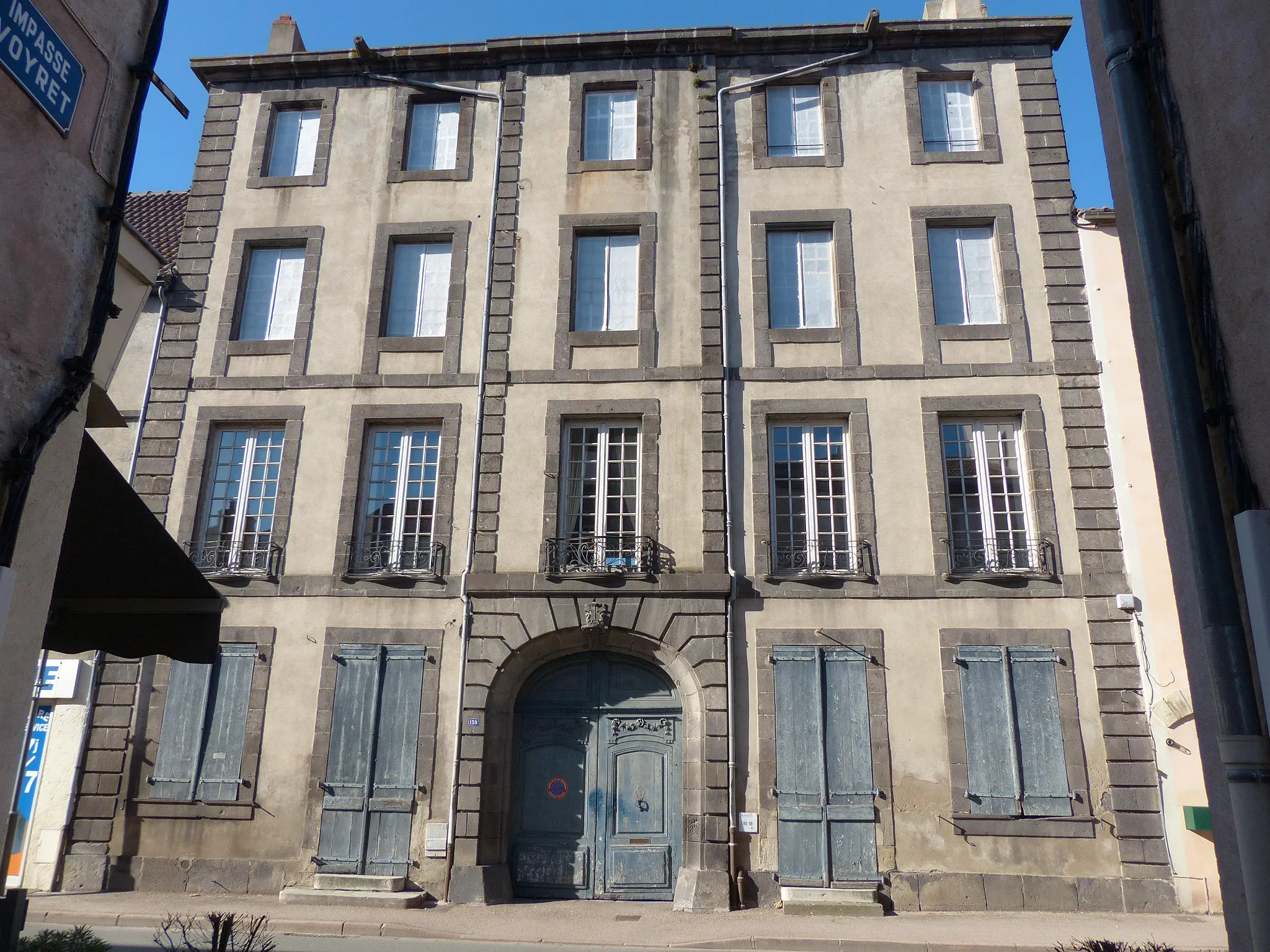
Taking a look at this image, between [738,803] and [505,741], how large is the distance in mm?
2821

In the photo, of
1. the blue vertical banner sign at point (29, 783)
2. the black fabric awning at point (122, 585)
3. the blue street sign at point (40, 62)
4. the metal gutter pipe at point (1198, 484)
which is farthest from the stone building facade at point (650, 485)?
the blue street sign at point (40, 62)

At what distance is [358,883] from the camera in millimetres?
11188

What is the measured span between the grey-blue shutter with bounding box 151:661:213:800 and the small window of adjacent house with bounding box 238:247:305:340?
460 cm

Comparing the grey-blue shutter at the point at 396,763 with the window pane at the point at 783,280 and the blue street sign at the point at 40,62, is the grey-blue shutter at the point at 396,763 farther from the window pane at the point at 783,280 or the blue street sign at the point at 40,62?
the blue street sign at the point at 40,62

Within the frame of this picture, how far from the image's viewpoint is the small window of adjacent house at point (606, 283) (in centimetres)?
1348

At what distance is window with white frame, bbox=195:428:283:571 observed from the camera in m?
12.7

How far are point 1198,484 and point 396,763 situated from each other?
32.1 feet

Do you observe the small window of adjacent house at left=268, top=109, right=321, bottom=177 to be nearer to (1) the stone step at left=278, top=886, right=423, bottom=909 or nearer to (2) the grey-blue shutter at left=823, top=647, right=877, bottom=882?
(1) the stone step at left=278, top=886, right=423, bottom=909

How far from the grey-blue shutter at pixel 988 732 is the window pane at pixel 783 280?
4.79 meters

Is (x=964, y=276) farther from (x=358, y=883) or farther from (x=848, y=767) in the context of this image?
(x=358, y=883)

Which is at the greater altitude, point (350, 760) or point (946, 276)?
point (946, 276)

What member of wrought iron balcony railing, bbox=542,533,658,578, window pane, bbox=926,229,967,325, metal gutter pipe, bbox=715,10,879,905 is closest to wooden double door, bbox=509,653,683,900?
metal gutter pipe, bbox=715,10,879,905

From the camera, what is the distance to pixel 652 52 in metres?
14.6

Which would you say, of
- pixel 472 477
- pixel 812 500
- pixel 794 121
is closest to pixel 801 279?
pixel 794 121
